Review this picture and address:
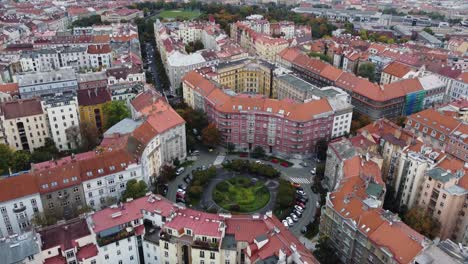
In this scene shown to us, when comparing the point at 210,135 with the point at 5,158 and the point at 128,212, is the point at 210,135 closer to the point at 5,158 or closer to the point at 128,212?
the point at 128,212

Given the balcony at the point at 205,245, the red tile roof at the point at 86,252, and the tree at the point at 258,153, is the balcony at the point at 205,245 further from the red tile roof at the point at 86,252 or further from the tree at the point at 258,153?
the tree at the point at 258,153

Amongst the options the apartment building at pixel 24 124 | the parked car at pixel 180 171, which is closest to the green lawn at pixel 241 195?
the parked car at pixel 180 171

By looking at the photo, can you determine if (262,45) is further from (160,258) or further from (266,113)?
(160,258)

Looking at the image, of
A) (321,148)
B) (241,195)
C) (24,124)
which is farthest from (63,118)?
(321,148)

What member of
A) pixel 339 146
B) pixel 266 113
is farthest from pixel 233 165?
pixel 339 146

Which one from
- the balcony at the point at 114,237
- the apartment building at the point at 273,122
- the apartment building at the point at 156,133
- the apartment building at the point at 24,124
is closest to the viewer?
the balcony at the point at 114,237
